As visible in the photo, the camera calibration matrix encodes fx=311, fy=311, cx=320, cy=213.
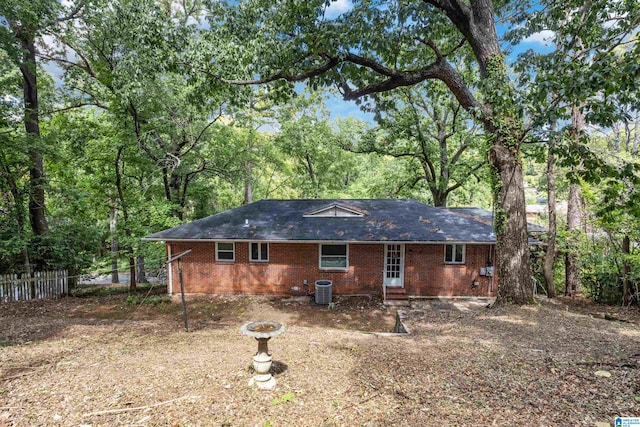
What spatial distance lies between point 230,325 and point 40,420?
626 centimetres

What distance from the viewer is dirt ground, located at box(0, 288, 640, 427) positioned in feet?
11.9

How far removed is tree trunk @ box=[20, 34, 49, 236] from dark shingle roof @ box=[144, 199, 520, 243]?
516 centimetres

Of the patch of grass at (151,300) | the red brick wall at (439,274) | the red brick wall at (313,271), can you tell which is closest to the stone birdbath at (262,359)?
the red brick wall at (313,271)

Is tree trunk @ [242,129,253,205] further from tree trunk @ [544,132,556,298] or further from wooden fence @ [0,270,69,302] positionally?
tree trunk @ [544,132,556,298]

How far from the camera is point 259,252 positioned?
1327 cm

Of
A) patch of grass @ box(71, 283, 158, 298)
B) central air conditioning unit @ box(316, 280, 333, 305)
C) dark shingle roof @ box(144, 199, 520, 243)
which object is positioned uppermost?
dark shingle roof @ box(144, 199, 520, 243)

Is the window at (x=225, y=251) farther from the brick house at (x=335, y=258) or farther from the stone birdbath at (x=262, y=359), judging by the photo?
the stone birdbath at (x=262, y=359)

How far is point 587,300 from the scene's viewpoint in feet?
35.3

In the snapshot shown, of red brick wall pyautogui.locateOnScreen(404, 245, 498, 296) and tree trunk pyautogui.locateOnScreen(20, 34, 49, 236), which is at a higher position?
tree trunk pyautogui.locateOnScreen(20, 34, 49, 236)

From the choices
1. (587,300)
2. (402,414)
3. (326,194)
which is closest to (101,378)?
(402,414)

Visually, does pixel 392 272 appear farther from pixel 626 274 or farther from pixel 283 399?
pixel 283 399

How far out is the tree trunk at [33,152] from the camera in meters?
12.6

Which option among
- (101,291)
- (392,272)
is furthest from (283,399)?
(101,291)

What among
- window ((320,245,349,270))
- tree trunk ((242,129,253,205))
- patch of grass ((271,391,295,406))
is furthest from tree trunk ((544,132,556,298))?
tree trunk ((242,129,253,205))
